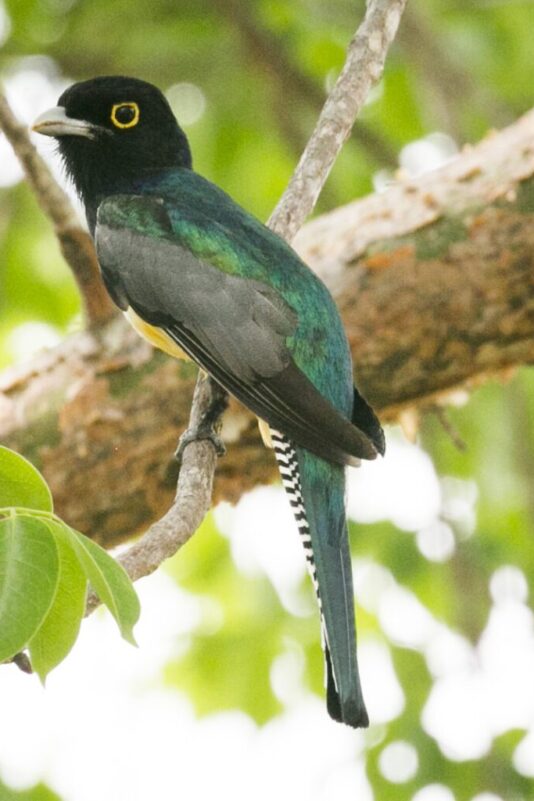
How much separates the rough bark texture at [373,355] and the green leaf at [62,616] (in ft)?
7.76

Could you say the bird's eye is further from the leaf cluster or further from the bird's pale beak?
the leaf cluster

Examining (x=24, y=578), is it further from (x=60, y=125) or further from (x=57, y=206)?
(x=60, y=125)

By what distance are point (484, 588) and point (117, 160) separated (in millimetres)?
2331

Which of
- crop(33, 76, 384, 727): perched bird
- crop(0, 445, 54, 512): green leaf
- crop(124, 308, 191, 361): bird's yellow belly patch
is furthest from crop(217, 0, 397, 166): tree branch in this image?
crop(0, 445, 54, 512): green leaf

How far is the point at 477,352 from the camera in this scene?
4719 mm

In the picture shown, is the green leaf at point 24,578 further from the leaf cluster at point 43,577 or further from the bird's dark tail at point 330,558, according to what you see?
the bird's dark tail at point 330,558

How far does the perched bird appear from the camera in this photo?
3371mm

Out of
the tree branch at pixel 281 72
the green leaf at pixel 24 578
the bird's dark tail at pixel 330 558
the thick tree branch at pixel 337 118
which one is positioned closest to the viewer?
→ the green leaf at pixel 24 578

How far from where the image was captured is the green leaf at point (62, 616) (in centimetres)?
220

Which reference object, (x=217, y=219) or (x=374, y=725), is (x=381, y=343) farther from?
(x=374, y=725)

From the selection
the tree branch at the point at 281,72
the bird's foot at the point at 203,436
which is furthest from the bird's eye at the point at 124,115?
the bird's foot at the point at 203,436

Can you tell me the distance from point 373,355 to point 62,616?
8.55 ft

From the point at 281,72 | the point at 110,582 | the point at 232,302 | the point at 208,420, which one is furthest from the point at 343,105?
the point at 281,72

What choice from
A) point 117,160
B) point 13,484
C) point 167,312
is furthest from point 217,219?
point 13,484
